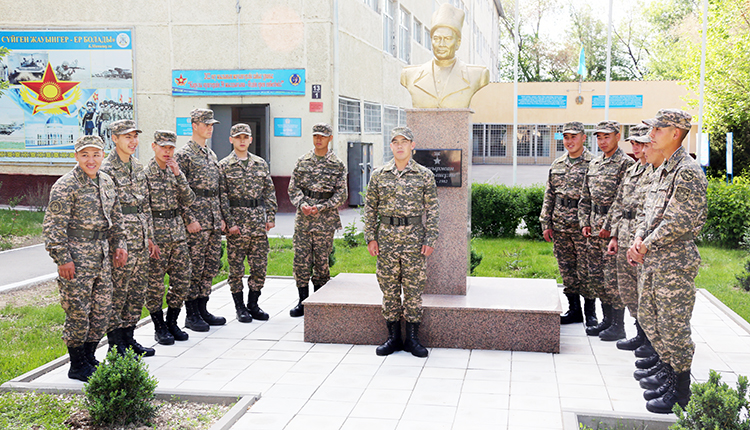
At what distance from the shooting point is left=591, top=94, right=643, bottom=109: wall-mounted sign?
34.2 m

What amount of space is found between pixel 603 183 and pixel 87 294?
15.5 feet

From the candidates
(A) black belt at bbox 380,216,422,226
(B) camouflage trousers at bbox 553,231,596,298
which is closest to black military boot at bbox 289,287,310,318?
(A) black belt at bbox 380,216,422,226

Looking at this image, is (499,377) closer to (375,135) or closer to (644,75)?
(375,135)

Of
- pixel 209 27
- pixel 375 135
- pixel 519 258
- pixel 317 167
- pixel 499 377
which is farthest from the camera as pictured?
pixel 375 135

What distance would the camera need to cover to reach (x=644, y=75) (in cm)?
4812

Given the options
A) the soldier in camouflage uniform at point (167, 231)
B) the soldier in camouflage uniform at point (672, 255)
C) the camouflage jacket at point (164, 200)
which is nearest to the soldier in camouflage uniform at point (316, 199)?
the soldier in camouflage uniform at point (167, 231)

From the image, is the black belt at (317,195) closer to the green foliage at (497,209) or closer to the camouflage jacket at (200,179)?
Result: the camouflage jacket at (200,179)

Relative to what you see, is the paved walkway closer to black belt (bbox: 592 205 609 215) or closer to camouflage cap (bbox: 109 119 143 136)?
black belt (bbox: 592 205 609 215)

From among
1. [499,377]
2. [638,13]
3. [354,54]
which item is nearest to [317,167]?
[499,377]

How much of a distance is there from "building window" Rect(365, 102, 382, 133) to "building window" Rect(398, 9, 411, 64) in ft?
11.9

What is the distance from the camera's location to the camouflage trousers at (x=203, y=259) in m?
6.59

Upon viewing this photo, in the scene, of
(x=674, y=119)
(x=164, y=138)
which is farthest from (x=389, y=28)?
(x=674, y=119)

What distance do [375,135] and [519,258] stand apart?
32.5ft

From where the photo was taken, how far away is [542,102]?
1394 inches
